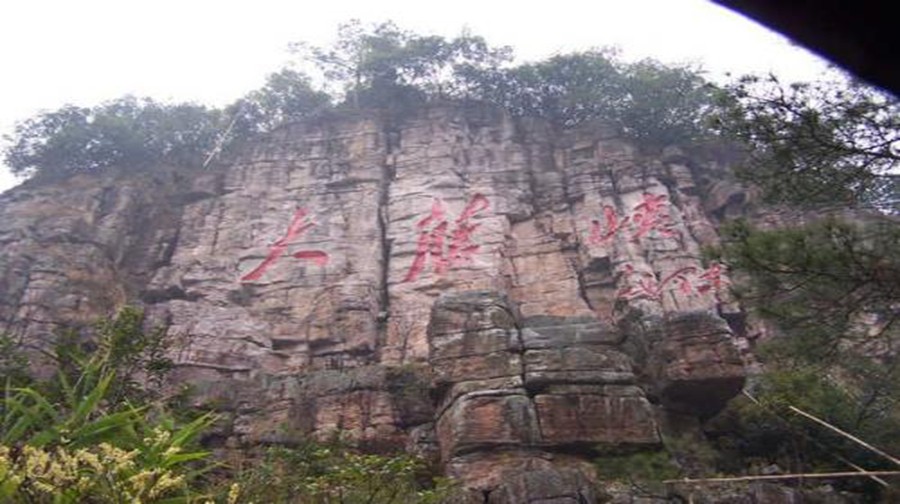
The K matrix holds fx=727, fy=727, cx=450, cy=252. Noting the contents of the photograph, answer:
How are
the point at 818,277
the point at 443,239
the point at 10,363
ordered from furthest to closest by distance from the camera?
the point at 443,239 → the point at 10,363 → the point at 818,277

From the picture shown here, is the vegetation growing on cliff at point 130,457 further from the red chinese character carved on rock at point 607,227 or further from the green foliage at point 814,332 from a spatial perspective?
the red chinese character carved on rock at point 607,227

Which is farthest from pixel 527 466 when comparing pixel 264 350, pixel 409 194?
pixel 409 194

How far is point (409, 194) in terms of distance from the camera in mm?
14133

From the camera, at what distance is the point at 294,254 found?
13.2 metres

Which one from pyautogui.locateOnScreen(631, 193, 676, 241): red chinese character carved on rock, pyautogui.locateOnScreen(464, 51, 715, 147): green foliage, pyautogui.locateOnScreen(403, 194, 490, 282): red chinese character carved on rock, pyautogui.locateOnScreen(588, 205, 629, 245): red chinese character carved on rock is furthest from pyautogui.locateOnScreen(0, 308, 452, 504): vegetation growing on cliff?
pyautogui.locateOnScreen(464, 51, 715, 147): green foliage

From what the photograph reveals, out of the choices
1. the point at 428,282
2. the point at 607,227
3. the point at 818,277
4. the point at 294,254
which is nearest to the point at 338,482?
the point at 818,277

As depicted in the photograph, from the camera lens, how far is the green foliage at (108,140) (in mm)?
16297

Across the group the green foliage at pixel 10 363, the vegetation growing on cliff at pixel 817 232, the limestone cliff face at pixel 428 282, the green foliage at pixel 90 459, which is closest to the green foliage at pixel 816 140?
the vegetation growing on cliff at pixel 817 232

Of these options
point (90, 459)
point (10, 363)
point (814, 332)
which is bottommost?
point (90, 459)

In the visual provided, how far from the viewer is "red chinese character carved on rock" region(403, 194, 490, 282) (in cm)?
1271

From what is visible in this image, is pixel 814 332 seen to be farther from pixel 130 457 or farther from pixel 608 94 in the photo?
pixel 608 94

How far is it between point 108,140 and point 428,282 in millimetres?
8966

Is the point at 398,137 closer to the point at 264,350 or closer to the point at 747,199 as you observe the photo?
the point at 264,350

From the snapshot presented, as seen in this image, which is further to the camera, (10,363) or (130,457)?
(10,363)
